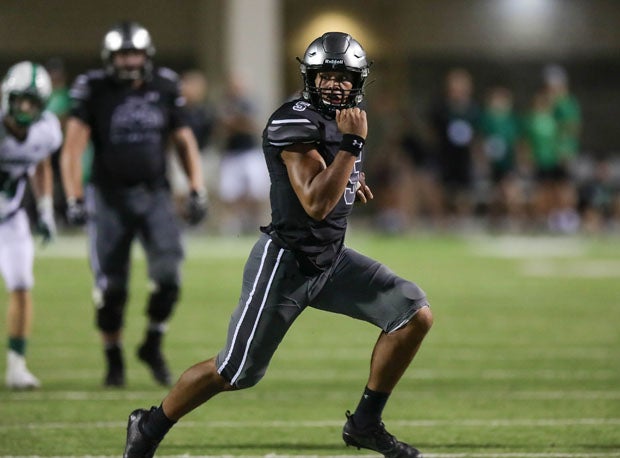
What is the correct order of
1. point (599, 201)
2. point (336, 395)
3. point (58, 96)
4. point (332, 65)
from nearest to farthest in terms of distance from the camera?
point (332, 65) < point (336, 395) < point (58, 96) < point (599, 201)

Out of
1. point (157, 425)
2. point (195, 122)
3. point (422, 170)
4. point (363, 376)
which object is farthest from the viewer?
point (422, 170)

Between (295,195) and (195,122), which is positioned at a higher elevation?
(295,195)

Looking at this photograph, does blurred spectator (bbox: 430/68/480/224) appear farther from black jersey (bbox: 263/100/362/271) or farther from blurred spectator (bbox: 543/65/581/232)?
black jersey (bbox: 263/100/362/271)

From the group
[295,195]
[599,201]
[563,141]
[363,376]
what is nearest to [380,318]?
[295,195]

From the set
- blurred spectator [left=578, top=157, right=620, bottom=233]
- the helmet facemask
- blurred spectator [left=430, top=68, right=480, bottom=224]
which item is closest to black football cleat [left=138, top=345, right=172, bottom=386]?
the helmet facemask

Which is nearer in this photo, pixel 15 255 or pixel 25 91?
pixel 25 91

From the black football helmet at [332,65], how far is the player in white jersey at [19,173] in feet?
8.65

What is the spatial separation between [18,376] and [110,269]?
733 millimetres

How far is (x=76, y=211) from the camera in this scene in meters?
7.50

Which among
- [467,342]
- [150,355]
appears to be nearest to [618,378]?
[467,342]

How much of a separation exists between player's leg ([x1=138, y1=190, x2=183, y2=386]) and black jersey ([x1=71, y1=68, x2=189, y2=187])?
0.62 feet

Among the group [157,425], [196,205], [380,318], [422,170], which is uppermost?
[380,318]

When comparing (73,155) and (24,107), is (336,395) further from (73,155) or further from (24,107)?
(24,107)

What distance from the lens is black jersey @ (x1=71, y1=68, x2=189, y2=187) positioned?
300 inches
